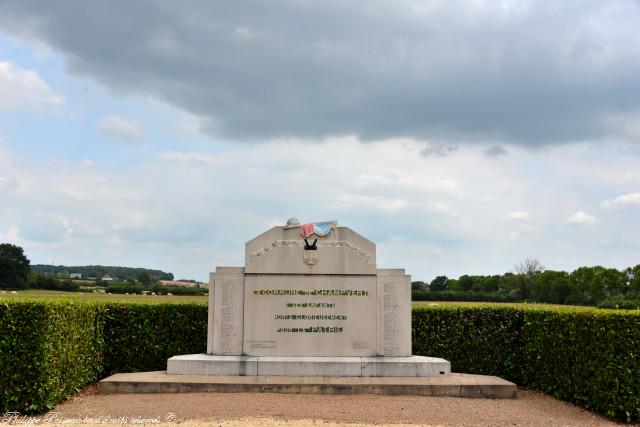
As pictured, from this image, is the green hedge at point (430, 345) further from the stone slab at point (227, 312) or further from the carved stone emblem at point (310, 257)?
the carved stone emblem at point (310, 257)

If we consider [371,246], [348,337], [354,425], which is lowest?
[354,425]

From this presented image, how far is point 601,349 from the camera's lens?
9773 mm

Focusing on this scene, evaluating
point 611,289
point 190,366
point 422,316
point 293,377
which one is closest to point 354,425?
point 293,377

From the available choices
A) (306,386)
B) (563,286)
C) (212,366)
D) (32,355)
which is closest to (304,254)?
(306,386)

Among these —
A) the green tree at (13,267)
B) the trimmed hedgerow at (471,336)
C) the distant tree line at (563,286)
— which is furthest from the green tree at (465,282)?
the trimmed hedgerow at (471,336)

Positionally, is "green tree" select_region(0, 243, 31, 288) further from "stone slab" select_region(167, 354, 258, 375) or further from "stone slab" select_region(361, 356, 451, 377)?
"stone slab" select_region(361, 356, 451, 377)

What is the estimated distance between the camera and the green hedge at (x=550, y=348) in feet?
30.8

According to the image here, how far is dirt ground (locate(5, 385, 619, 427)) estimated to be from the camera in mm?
8758

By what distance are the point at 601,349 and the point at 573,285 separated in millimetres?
63469

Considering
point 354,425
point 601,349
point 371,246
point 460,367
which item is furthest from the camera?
point 460,367

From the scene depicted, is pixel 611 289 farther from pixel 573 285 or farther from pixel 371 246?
pixel 371 246

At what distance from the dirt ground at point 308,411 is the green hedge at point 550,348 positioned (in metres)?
0.48

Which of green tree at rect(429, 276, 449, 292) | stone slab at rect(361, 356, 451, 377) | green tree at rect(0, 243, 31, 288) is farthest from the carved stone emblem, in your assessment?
green tree at rect(429, 276, 449, 292)

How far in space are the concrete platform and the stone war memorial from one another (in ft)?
1.05
